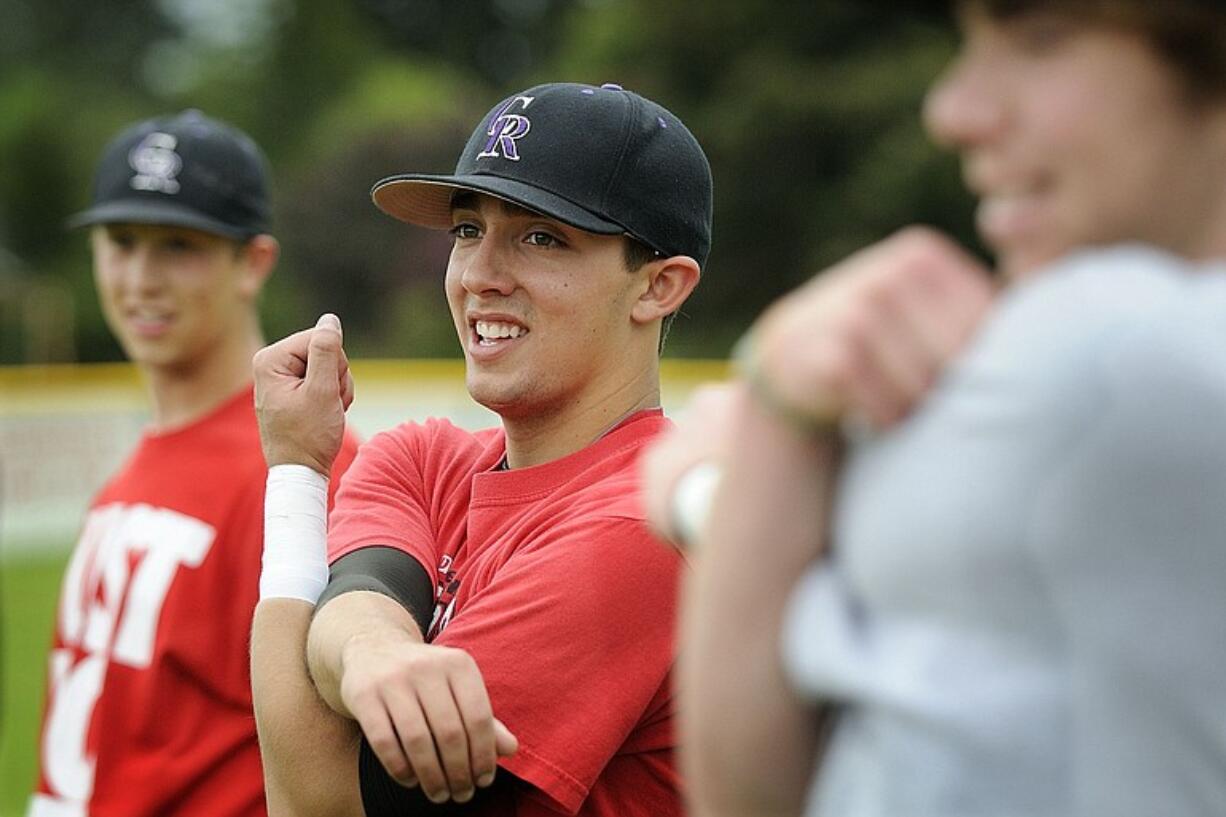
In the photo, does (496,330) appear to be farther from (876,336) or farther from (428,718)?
(876,336)

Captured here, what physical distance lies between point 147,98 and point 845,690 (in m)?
52.2

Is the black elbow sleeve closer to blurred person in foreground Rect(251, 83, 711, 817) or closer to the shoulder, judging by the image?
blurred person in foreground Rect(251, 83, 711, 817)

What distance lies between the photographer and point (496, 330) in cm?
299

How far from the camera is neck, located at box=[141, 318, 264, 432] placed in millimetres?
4988

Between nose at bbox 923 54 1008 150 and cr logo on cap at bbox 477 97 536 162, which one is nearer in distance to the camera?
nose at bbox 923 54 1008 150

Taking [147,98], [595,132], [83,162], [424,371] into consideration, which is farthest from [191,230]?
[147,98]

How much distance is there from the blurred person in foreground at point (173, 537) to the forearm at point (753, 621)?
9.06ft

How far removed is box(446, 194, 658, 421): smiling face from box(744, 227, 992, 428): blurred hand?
1.50 metres

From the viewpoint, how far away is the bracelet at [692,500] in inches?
67.7

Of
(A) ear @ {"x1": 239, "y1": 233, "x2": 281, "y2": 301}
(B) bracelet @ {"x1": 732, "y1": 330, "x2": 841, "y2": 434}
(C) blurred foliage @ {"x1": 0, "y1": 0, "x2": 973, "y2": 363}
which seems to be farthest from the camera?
(C) blurred foliage @ {"x1": 0, "y1": 0, "x2": 973, "y2": 363}

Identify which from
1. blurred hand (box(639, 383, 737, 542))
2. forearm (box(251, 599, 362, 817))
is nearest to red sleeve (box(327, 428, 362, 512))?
forearm (box(251, 599, 362, 817))

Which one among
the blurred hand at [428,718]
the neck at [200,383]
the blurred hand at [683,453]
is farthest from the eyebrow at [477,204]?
the neck at [200,383]

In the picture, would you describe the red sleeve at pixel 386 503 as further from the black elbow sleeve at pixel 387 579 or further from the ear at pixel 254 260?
the ear at pixel 254 260

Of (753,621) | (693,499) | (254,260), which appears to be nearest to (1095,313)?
(753,621)
